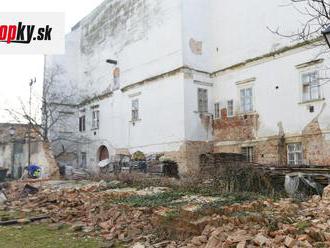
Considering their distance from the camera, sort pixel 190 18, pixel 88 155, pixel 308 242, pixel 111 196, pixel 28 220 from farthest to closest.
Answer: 1. pixel 88 155
2. pixel 190 18
3. pixel 111 196
4. pixel 28 220
5. pixel 308 242

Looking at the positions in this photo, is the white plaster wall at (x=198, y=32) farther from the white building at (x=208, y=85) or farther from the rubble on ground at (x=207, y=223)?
the rubble on ground at (x=207, y=223)

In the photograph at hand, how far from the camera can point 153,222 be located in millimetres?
8586

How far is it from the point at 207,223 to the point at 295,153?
12.6m

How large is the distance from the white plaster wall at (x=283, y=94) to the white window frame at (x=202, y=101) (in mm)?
2027

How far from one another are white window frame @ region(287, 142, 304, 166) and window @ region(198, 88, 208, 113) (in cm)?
576

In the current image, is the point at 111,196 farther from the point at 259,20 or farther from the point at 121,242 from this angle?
the point at 259,20

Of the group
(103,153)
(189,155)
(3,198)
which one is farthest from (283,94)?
(103,153)

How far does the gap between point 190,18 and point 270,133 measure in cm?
823

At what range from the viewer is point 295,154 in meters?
18.9

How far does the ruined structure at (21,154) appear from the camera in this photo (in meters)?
25.0

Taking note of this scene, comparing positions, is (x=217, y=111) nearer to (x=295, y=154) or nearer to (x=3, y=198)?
(x=295, y=154)

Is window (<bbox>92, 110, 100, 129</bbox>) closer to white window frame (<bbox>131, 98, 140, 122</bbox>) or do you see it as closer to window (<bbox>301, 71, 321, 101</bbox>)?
white window frame (<bbox>131, 98, 140, 122</bbox>)

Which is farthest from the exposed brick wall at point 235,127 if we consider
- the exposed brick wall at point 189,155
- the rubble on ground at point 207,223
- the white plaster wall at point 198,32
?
the rubble on ground at point 207,223

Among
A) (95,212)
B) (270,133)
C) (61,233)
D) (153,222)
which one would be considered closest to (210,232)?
(153,222)
